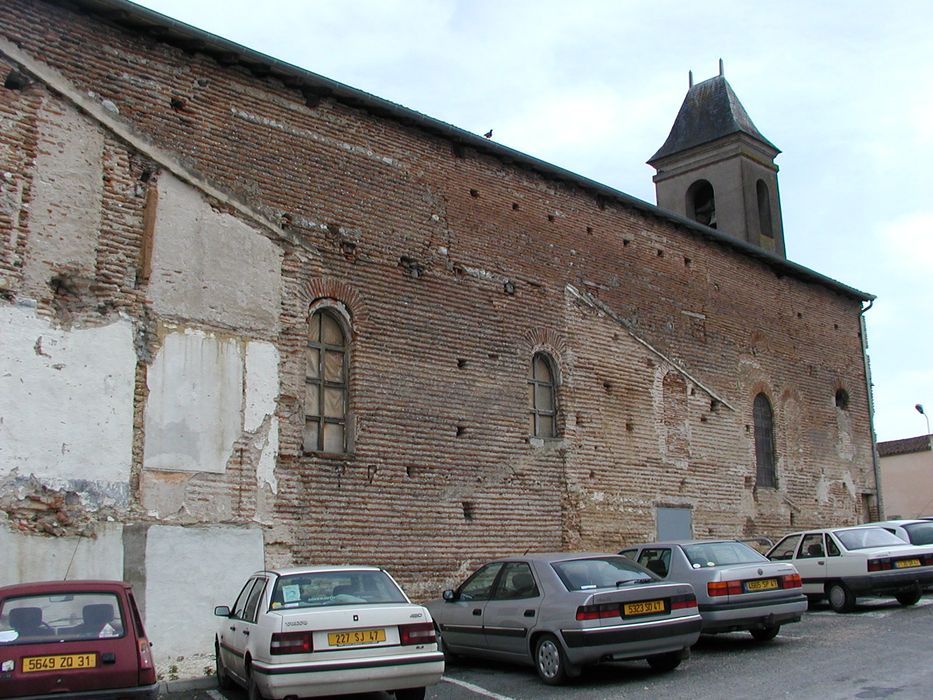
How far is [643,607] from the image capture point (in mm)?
8828

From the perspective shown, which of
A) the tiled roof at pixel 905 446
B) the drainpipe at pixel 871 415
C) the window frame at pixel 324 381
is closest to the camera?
the window frame at pixel 324 381

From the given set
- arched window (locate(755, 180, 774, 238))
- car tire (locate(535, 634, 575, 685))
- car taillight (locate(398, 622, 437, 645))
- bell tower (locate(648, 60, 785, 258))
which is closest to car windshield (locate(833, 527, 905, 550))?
car tire (locate(535, 634, 575, 685))

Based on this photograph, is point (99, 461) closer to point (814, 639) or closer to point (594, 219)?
point (814, 639)

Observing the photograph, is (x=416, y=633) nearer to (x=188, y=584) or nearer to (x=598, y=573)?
(x=598, y=573)

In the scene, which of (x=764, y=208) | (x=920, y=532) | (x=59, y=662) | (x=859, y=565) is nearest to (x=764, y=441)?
(x=920, y=532)

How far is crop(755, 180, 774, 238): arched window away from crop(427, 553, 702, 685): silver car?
20.3m

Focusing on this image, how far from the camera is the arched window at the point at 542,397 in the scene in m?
15.5

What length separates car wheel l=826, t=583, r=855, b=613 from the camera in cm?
1344

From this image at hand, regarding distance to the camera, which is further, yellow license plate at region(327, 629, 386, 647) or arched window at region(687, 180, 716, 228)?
arched window at region(687, 180, 716, 228)

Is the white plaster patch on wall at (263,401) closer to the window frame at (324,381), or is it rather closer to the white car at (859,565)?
the window frame at (324,381)

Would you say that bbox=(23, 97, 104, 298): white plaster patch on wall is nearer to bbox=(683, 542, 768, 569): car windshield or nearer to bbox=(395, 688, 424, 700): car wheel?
bbox=(395, 688, 424, 700): car wheel

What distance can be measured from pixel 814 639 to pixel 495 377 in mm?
6187

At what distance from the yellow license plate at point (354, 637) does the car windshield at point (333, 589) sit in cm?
40

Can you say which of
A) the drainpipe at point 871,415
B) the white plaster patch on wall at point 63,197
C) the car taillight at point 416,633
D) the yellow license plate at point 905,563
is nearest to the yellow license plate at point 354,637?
the car taillight at point 416,633
